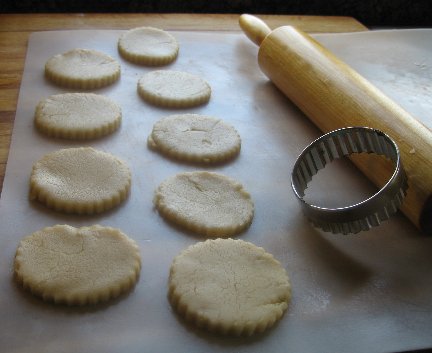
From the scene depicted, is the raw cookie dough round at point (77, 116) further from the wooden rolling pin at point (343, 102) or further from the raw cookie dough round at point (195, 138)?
the wooden rolling pin at point (343, 102)

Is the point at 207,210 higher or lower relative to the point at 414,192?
lower

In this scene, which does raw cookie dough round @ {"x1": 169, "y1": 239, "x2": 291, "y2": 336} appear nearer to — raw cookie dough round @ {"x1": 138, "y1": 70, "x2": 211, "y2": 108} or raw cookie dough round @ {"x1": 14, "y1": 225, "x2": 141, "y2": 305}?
raw cookie dough round @ {"x1": 14, "y1": 225, "x2": 141, "y2": 305}

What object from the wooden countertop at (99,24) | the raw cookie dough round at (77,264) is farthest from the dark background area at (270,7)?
the raw cookie dough round at (77,264)

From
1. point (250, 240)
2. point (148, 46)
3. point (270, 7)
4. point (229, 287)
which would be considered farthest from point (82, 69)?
point (270, 7)

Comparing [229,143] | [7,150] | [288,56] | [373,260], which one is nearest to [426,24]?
[288,56]

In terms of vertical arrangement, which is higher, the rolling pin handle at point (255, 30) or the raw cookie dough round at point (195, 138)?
the rolling pin handle at point (255, 30)

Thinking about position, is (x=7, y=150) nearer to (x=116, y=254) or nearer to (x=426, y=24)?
(x=116, y=254)
